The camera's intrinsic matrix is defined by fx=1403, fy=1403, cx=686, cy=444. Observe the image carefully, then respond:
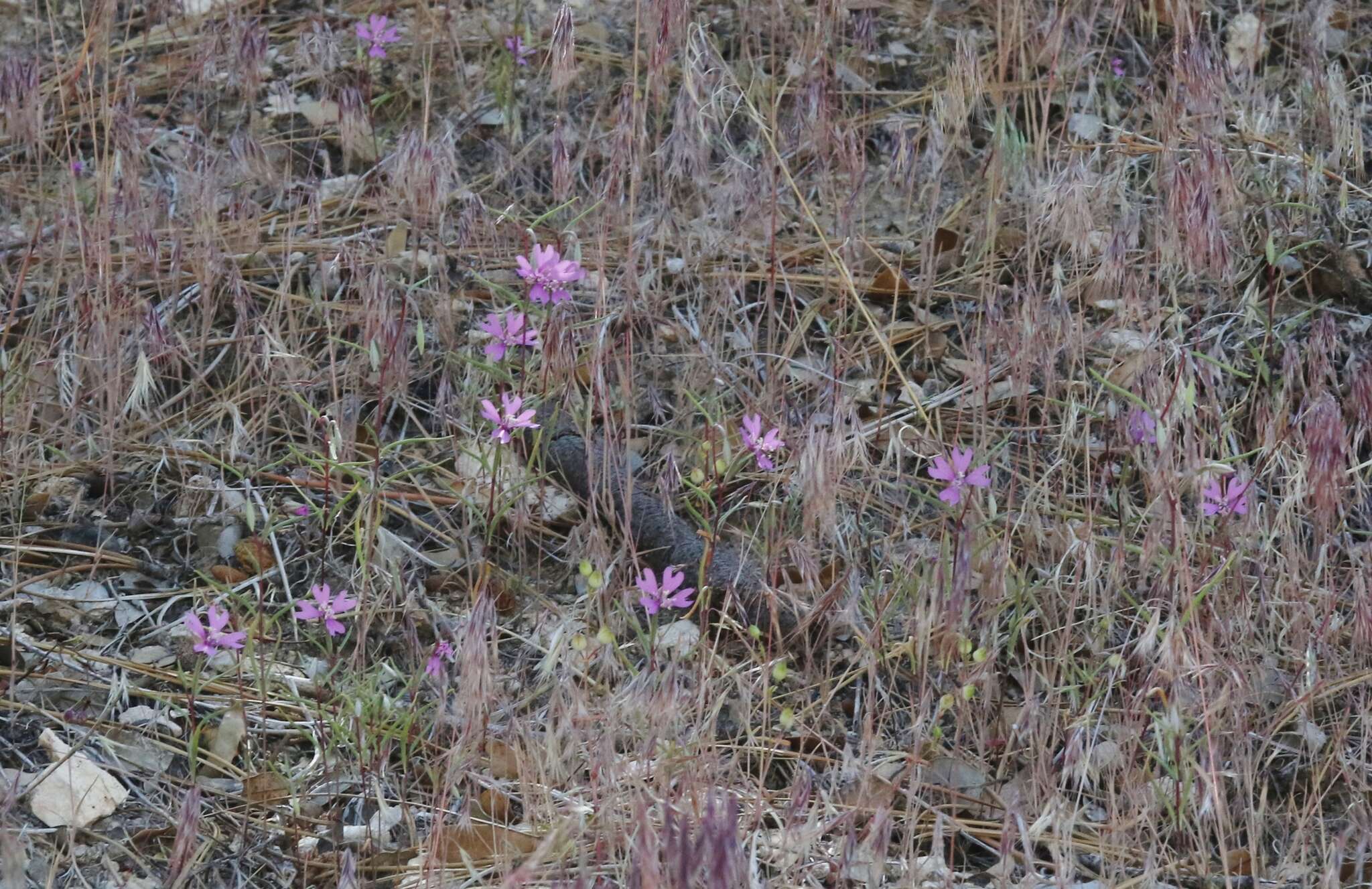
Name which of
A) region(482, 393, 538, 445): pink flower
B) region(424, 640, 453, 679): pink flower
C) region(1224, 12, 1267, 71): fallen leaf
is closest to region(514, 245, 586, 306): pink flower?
region(482, 393, 538, 445): pink flower

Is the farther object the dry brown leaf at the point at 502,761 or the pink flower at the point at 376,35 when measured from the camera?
the pink flower at the point at 376,35

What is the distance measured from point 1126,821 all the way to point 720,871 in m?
0.72

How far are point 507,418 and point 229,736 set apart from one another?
63 cm

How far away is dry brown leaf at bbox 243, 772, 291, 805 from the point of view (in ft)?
6.39

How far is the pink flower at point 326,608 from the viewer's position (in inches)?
82.7

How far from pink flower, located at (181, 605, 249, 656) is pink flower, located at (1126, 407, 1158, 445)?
1378 millimetres

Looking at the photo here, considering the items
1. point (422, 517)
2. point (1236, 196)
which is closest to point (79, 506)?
point (422, 517)

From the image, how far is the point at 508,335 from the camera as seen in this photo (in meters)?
2.37

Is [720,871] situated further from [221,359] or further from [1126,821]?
[221,359]

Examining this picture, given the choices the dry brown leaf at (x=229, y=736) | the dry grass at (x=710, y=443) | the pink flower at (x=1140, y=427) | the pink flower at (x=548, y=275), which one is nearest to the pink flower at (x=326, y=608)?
the dry grass at (x=710, y=443)

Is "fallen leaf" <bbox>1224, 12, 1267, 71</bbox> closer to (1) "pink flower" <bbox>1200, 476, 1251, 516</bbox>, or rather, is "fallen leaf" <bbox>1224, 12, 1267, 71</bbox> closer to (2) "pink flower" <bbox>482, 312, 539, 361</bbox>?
(1) "pink flower" <bbox>1200, 476, 1251, 516</bbox>

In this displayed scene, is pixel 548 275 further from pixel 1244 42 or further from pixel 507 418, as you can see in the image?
pixel 1244 42

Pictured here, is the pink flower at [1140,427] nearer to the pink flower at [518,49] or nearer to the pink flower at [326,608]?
the pink flower at [326,608]

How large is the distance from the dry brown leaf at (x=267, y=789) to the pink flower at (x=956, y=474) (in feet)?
3.44
